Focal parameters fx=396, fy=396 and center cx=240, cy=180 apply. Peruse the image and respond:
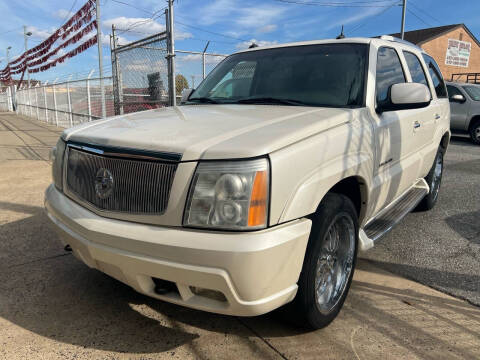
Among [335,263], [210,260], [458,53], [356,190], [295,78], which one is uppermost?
[458,53]

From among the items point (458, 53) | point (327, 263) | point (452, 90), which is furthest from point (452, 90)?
point (458, 53)

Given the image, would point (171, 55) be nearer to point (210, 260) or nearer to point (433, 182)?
point (433, 182)

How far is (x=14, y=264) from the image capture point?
3.47 m

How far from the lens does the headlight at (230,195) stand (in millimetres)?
1897

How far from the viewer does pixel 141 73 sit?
8.12 meters

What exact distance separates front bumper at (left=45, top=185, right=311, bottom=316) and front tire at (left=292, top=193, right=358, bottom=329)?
13 centimetres

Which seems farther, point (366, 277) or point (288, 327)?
point (366, 277)

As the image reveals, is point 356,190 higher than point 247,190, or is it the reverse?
point 247,190

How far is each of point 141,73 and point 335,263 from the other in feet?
21.8

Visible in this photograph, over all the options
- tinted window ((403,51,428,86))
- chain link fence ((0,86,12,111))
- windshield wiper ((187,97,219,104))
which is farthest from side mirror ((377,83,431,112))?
chain link fence ((0,86,12,111))

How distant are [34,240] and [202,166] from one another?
287 cm

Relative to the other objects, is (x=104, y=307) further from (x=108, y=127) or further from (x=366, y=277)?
(x=366, y=277)

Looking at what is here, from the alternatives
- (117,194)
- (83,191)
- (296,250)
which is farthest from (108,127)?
(296,250)

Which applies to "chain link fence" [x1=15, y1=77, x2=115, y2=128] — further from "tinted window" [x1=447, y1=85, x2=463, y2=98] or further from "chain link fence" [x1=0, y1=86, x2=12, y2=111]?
"chain link fence" [x1=0, y1=86, x2=12, y2=111]
